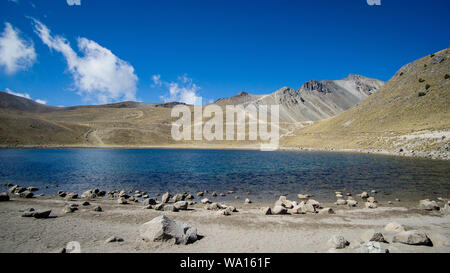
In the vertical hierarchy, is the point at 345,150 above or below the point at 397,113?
below

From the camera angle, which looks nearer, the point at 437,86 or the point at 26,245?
the point at 26,245

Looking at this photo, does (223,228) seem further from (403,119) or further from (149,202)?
(403,119)

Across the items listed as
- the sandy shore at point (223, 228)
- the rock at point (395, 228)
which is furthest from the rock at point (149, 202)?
the rock at point (395, 228)

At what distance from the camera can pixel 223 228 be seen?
43.8 feet

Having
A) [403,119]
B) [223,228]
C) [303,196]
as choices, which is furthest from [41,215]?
[403,119]

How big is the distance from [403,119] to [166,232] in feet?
346

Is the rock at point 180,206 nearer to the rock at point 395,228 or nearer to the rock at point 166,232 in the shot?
the rock at point 166,232

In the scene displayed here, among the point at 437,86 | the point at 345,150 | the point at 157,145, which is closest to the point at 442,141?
the point at 345,150

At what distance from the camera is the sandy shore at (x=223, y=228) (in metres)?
10.3

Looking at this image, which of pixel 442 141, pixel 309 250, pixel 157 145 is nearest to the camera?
pixel 309 250

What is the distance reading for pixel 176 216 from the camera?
52.9 ft
